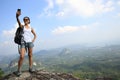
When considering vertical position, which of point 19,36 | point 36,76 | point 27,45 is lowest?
point 36,76

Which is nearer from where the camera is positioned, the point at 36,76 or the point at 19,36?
the point at 19,36

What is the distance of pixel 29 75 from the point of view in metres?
11.8

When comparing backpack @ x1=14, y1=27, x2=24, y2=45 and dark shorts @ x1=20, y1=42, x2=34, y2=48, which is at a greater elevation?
backpack @ x1=14, y1=27, x2=24, y2=45

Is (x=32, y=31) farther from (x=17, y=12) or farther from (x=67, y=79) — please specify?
(x=67, y=79)

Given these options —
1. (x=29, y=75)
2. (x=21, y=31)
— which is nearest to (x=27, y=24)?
(x=21, y=31)

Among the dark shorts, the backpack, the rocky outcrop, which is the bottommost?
the rocky outcrop

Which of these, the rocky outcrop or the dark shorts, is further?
the rocky outcrop

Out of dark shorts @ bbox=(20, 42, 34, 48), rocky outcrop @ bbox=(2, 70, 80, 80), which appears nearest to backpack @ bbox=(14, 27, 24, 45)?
dark shorts @ bbox=(20, 42, 34, 48)

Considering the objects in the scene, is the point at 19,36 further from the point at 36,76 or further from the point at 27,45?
the point at 36,76

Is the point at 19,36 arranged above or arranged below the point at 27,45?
above

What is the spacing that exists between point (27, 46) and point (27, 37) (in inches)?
22.0

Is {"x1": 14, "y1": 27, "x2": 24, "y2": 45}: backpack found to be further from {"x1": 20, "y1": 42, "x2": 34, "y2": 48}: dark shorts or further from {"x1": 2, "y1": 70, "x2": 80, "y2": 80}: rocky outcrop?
{"x1": 2, "y1": 70, "x2": 80, "y2": 80}: rocky outcrop

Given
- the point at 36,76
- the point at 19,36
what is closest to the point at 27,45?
the point at 19,36

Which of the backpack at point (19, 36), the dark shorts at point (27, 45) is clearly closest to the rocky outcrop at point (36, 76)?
the dark shorts at point (27, 45)
